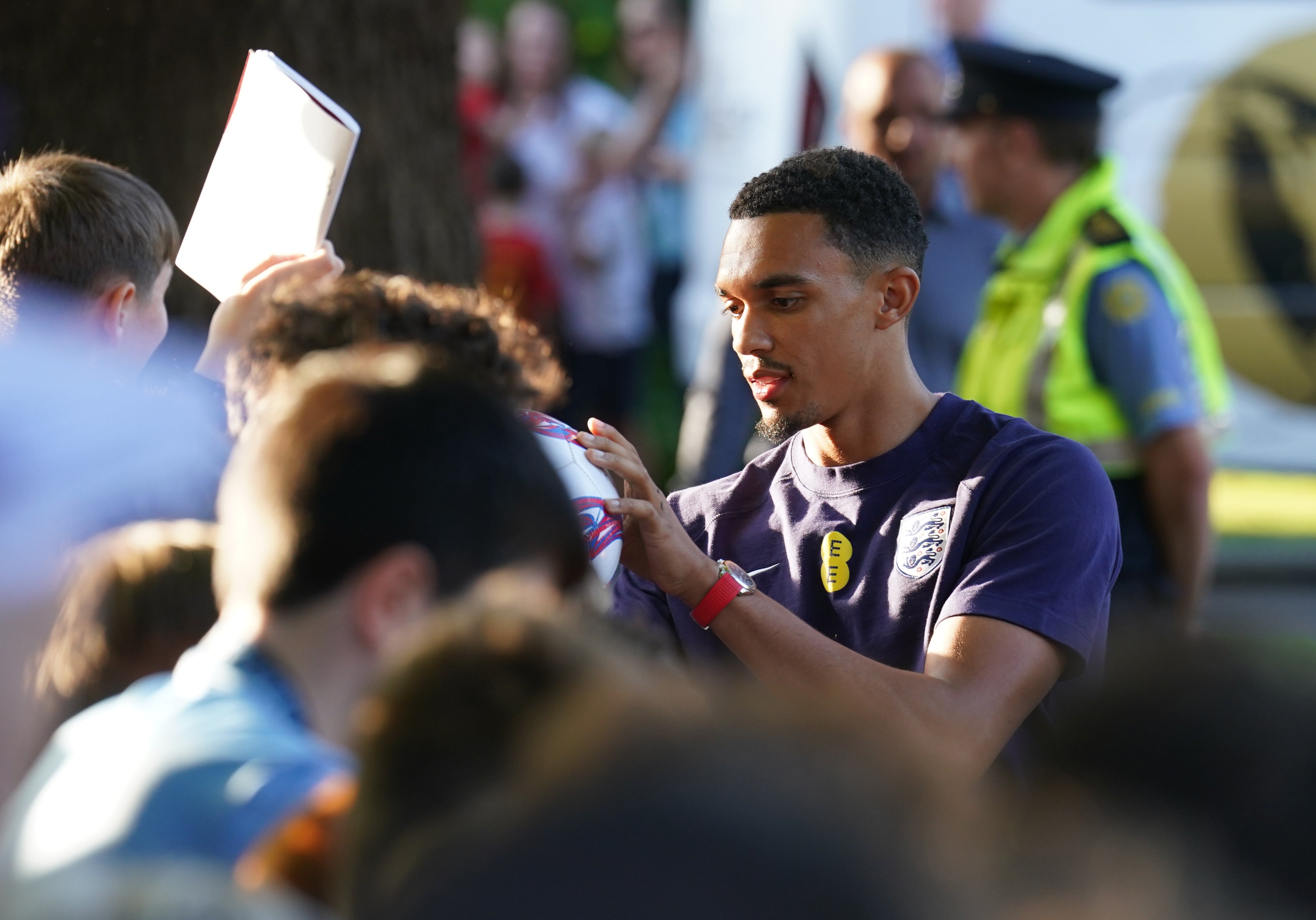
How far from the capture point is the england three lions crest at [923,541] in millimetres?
2387

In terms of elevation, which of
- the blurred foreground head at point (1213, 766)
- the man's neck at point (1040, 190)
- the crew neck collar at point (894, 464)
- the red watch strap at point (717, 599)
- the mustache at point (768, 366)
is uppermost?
the man's neck at point (1040, 190)

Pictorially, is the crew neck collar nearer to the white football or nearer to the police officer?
the white football

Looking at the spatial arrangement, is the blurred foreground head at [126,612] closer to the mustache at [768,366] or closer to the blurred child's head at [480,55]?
the mustache at [768,366]

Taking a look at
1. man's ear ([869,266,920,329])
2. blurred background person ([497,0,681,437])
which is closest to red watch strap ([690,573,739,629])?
man's ear ([869,266,920,329])

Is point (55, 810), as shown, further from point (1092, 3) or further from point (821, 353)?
point (1092, 3)

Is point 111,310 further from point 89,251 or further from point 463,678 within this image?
point 463,678

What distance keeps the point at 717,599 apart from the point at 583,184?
5742mm

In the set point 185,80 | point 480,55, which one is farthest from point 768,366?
point 480,55

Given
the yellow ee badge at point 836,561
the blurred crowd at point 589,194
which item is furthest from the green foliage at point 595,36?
the yellow ee badge at point 836,561

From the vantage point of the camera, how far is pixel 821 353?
257cm

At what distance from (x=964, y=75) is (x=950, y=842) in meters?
3.73

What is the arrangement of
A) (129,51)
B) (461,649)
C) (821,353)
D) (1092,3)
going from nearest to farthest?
(461,649) < (821,353) < (129,51) < (1092,3)

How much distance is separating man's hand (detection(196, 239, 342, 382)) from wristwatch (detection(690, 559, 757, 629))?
782 millimetres

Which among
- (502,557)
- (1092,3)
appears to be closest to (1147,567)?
(502,557)
